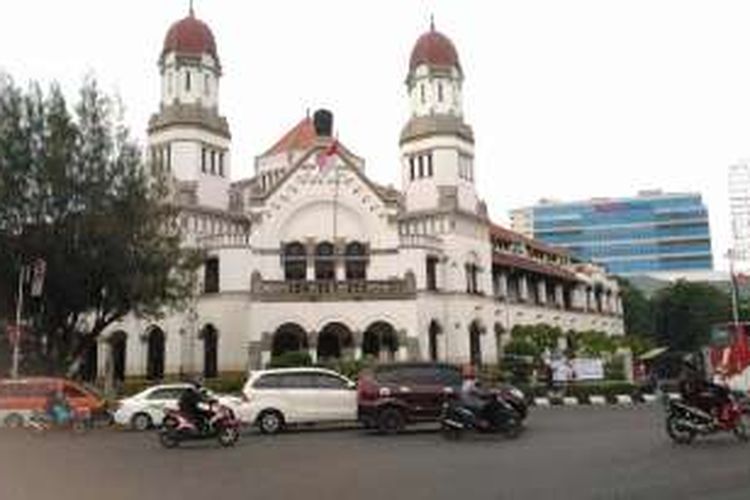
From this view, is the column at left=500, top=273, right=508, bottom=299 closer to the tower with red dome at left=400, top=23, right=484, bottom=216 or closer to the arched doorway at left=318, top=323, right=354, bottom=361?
the tower with red dome at left=400, top=23, right=484, bottom=216

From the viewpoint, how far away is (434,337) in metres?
53.4

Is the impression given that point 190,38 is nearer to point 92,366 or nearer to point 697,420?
point 92,366

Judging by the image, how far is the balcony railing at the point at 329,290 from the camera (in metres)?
49.4

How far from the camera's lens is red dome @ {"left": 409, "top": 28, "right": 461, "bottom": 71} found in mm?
57656

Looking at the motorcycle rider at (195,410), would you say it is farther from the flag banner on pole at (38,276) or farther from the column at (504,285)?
the column at (504,285)

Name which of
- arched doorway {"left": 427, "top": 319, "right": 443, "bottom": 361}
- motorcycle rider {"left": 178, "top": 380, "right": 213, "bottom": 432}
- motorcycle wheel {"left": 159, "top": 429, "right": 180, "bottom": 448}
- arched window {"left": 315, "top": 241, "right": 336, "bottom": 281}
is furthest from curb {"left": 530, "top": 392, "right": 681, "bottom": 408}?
motorcycle wheel {"left": 159, "top": 429, "right": 180, "bottom": 448}

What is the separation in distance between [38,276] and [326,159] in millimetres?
22233

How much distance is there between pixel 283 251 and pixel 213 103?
33.9 ft

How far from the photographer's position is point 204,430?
69.1 ft

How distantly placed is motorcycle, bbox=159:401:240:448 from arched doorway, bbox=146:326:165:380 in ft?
102

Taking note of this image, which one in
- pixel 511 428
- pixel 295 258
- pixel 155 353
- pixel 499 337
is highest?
pixel 295 258

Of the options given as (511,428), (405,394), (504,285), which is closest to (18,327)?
(405,394)

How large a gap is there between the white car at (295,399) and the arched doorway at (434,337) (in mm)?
27856

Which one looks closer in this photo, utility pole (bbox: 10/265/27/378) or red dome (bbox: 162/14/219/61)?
utility pole (bbox: 10/265/27/378)
